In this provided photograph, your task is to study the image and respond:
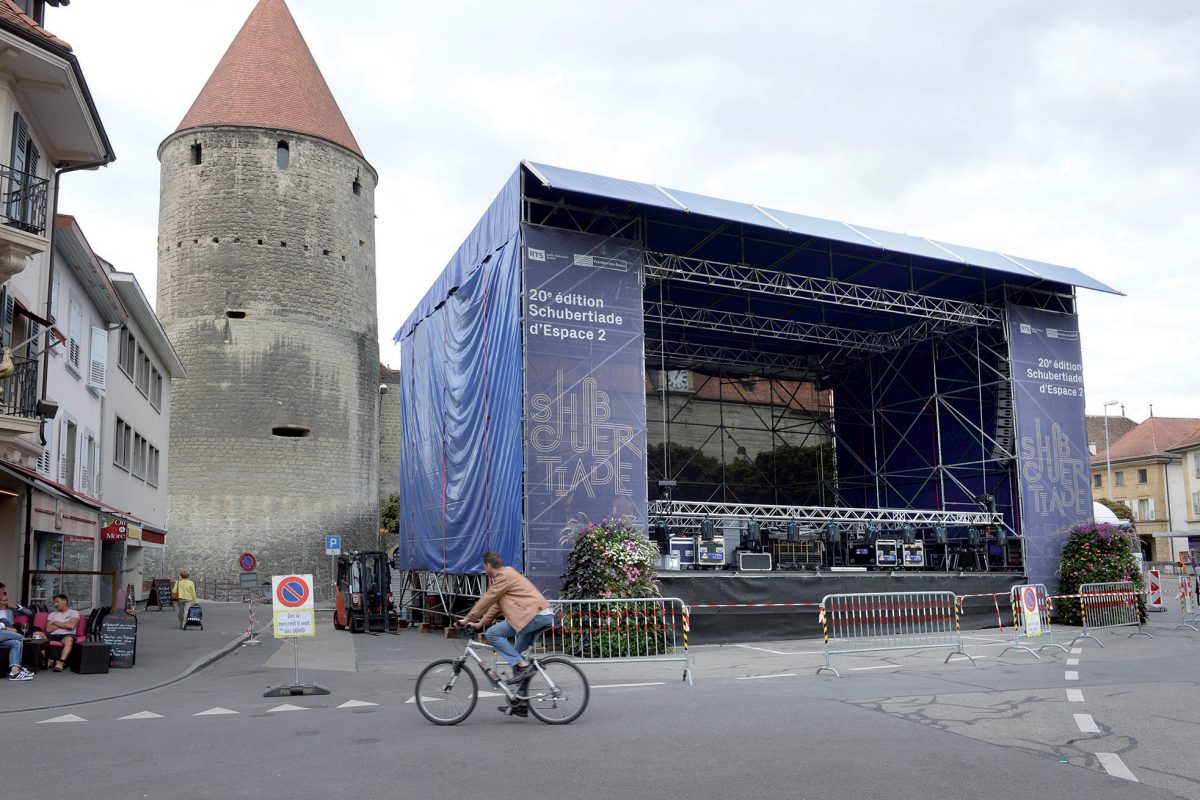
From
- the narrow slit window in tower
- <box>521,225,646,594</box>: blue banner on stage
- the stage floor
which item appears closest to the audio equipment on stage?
the stage floor

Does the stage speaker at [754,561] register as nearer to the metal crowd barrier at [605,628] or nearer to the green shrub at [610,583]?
the green shrub at [610,583]

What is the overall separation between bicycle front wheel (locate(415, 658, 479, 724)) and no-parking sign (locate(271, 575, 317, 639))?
11.1 feet

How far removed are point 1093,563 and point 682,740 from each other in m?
17.9

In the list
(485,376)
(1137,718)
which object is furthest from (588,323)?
(1137,718)

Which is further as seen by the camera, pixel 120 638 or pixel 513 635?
pixel 120 638

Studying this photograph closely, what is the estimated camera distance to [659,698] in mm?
10156

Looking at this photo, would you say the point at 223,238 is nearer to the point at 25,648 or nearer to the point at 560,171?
the point at 560,171

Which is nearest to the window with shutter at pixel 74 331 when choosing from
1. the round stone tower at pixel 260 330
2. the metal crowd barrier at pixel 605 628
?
the metal crowd barrier at pixel 605 628

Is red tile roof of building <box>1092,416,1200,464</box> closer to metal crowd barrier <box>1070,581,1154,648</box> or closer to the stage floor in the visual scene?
metal crowd barrier <box>1070,581,1154,648</box>

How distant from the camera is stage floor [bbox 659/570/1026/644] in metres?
17.8

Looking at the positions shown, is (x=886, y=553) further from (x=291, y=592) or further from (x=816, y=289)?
(x=291, y=592)

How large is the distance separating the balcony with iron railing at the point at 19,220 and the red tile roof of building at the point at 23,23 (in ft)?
5.84

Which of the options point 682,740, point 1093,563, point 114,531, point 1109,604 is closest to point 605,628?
point 682,740

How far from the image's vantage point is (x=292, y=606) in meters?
11.5
